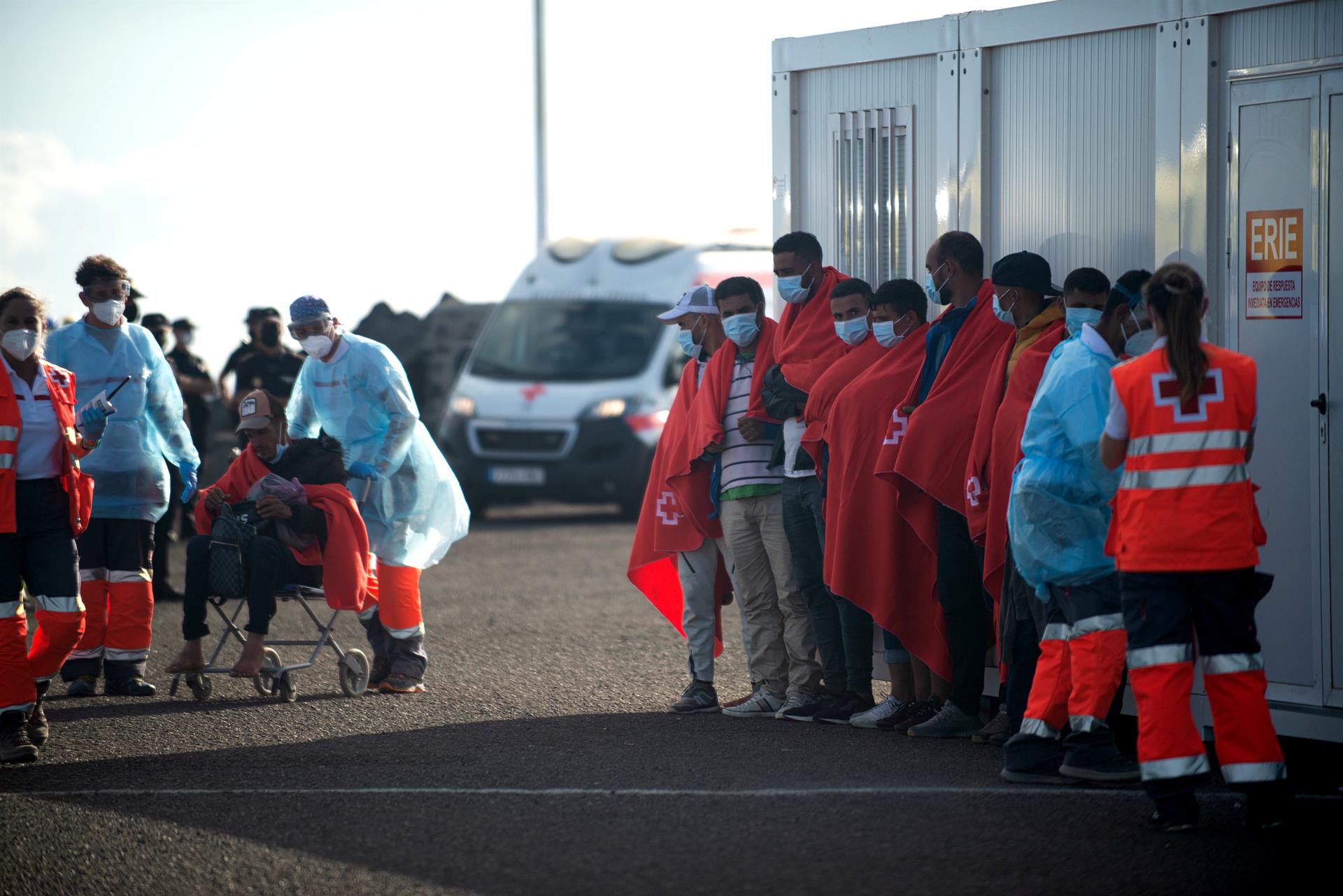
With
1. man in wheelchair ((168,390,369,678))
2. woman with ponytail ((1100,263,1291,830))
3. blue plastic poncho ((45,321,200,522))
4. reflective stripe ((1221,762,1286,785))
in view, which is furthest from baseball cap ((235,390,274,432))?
reflective stripe ((1221,762,1286,785))

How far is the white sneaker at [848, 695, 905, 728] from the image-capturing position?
25.2 feet

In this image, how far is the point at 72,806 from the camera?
20.8ft

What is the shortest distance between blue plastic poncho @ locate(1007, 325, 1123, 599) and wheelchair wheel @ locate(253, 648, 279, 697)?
406 cm

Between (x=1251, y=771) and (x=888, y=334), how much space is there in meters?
2.82

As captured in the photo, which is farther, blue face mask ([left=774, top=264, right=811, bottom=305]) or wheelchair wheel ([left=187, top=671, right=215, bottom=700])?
wheelchair wheel ([left=187, top=671, right=215, bottom=700])

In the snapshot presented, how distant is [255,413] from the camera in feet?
29.2

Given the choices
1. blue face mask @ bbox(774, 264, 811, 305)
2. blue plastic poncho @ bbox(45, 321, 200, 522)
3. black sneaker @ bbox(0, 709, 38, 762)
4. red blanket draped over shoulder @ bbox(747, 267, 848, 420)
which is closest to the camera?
black sneaker @ bbox(0, 709, 38, 762)

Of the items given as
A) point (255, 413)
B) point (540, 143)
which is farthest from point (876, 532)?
A: point (540, 143)

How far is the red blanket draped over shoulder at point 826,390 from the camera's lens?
779 cm

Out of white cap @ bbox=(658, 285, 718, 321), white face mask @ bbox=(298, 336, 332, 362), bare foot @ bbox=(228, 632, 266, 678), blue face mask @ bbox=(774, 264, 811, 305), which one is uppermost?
blue face mask @ bbox=(774, 264, 811, 305)

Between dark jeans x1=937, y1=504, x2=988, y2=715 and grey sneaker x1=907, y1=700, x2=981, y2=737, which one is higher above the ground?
dark jeans x1=937, y1=504, x2=988, y2=715

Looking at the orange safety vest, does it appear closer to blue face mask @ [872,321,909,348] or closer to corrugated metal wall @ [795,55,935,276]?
blue face mask @ [872,321,909,348]

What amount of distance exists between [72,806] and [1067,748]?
11.8ft

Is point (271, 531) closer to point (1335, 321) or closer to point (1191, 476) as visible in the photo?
point (1191, 476)
